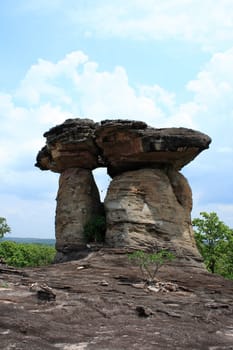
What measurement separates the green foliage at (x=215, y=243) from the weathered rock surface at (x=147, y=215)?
10336 mm

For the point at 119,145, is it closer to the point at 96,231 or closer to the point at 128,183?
the point at 128,183

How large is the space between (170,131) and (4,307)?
47.9 ft

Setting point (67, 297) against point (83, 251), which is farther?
point (83, 251)

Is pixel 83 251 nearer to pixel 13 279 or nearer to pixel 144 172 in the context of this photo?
pixel 144 172

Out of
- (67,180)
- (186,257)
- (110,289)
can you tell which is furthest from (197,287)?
(67,180)

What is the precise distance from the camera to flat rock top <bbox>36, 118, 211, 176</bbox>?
22.4 metres

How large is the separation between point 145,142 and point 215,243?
14958mm

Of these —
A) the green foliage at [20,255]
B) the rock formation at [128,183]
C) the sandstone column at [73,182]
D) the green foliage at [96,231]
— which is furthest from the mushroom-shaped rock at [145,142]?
the green foliage at [20,255]

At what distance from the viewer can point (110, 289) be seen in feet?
46.9

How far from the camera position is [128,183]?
22828mm

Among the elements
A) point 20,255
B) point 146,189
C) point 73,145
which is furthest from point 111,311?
point 20,255

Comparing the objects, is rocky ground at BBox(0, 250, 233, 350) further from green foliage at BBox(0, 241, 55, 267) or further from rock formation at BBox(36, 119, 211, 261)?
green foliage at BBox(0, 241, 55, 267)

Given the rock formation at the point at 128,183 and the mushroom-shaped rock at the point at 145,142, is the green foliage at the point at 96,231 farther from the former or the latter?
the mushroom-shaped rock at the point at 145,142

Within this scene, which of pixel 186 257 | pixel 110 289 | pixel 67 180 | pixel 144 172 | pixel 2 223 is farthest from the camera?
pixel 2 223
